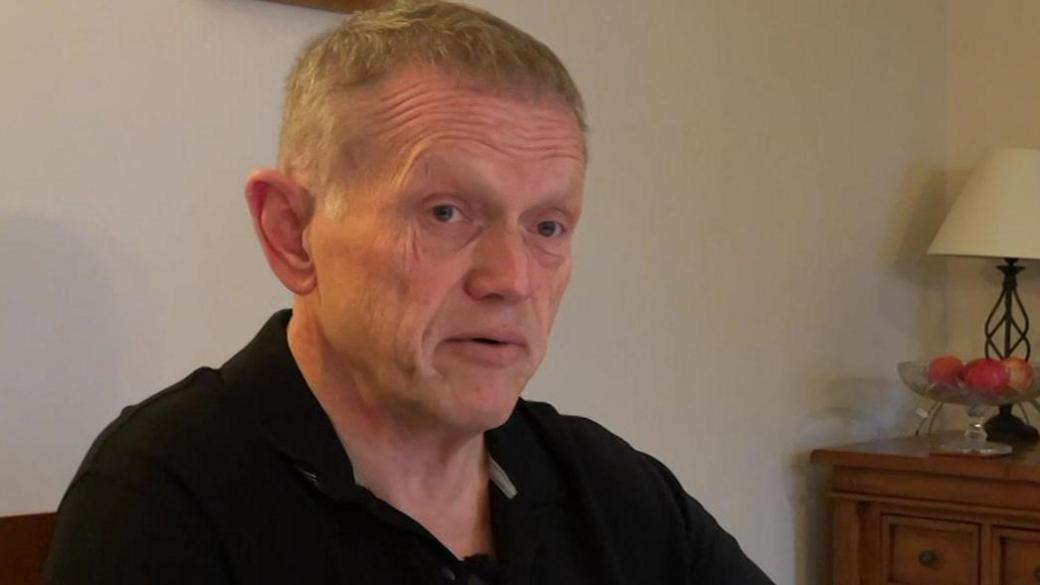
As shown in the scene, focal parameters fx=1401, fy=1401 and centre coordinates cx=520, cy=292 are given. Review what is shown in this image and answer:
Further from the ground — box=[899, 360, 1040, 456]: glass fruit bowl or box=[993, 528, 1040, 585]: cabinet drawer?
box=[899, 360, 1040, 456]: glass fruit bowl

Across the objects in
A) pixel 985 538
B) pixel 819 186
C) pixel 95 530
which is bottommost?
pixel 985 538

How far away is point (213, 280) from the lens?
1.73 meters

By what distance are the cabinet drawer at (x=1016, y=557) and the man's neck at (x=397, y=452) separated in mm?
1540

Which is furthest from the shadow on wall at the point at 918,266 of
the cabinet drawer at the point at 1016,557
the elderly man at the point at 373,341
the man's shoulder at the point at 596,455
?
the elderly man at the point at 373,341

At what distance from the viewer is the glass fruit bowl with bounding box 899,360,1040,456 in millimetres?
2557

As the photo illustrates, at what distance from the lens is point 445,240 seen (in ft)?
3.29

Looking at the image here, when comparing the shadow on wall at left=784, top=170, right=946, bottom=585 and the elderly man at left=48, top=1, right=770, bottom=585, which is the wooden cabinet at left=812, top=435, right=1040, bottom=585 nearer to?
the shadow on wall at left=784, top=170, right=946, bottom=585

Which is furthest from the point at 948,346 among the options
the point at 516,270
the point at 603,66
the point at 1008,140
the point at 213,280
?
the point at 516,270

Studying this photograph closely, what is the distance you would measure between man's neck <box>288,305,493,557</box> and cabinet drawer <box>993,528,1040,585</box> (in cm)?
154

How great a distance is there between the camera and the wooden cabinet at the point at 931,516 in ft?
7.81

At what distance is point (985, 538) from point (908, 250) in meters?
0.79

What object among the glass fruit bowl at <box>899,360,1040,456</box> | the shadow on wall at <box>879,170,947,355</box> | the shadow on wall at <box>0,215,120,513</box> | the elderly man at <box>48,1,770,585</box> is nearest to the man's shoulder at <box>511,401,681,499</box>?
the elderly man at <box>48,1,770,585</box>

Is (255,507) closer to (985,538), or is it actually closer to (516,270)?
(516,270)

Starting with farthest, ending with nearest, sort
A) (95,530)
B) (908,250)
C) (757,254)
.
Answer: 1. (908,250)
2. (757,254)
3. (95,530)
